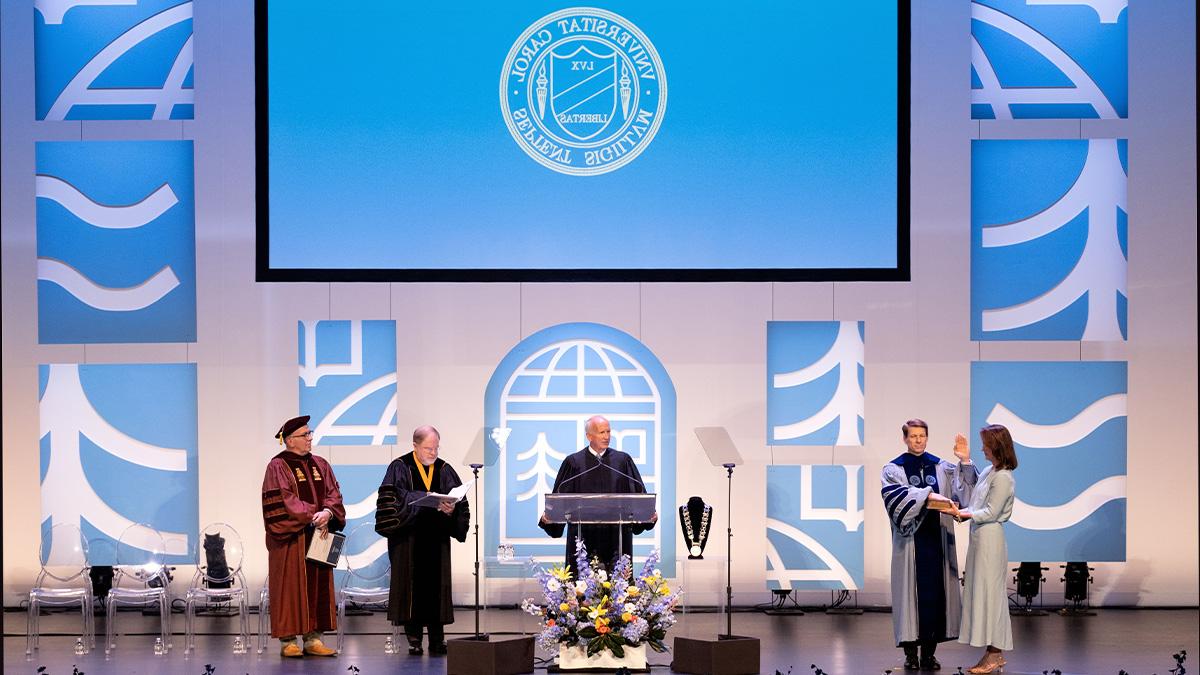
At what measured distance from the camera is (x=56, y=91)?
8.62m

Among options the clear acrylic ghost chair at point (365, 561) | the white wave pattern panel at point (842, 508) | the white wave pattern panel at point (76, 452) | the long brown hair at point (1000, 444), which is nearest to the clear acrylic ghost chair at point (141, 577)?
the white wave pattern panel at point (76, 452)

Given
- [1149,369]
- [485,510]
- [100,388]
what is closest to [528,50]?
[485,510]

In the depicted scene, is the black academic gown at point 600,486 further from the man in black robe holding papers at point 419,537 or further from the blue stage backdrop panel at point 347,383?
the blue stage backdrop panel at point 347,383

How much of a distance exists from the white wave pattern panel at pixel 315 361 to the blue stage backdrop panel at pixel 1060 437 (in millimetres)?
4584

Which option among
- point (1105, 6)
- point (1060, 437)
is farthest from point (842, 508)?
point (1105, 6)

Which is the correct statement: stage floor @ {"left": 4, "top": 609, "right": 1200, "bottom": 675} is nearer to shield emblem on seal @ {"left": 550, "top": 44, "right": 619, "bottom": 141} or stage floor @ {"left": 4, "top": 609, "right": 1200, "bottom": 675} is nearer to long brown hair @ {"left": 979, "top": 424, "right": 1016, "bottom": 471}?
long brown hair @ {"left": 979, "top": 424, "right": 1016, "bottom": 471}

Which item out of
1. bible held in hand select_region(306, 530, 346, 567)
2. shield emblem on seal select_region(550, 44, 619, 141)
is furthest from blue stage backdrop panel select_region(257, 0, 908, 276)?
bible held in hand select_region(306, 530, 346, 567)

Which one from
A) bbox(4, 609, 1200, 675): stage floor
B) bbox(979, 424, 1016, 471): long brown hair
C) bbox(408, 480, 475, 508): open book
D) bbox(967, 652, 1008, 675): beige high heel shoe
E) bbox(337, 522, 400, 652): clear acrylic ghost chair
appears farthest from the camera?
bbox(337, 522, 400, 652): clear acrylic ghost chair

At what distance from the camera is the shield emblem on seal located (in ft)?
28.1

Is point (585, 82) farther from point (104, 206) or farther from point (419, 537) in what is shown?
point (104, 206)

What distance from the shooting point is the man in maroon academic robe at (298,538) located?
6934 millimetres

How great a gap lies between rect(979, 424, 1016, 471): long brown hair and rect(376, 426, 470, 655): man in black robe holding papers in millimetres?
3074

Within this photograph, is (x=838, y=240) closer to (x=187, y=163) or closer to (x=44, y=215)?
(x=187, y=163)

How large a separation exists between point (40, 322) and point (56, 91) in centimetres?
172
